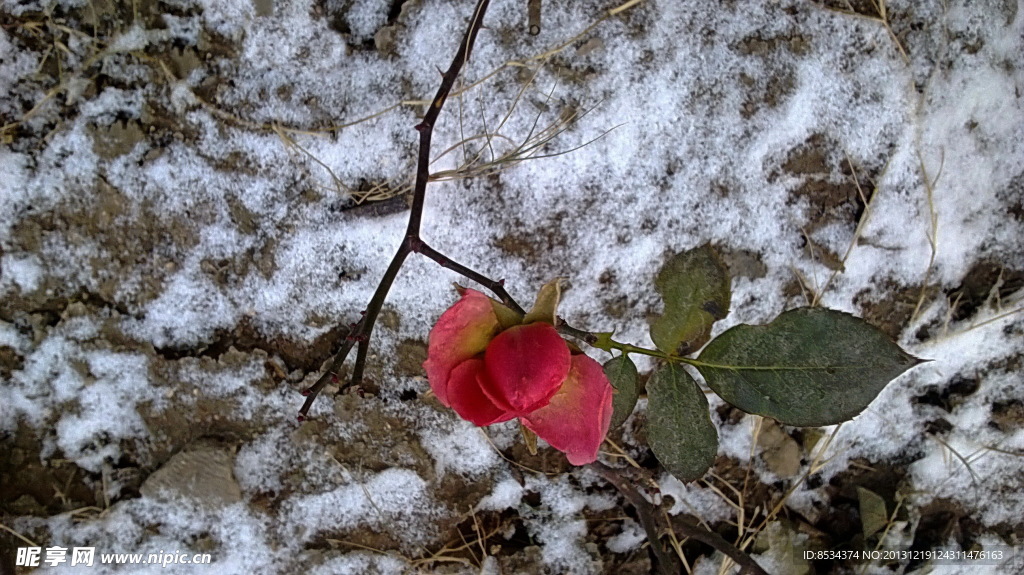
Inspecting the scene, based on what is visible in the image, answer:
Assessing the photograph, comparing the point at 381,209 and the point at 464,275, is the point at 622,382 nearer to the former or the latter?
the point at 464,275

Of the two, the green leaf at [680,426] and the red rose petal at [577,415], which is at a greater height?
the red rose petal at [577,415]

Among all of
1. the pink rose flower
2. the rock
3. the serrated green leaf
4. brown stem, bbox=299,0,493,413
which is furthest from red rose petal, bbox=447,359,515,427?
the serrated green leaf

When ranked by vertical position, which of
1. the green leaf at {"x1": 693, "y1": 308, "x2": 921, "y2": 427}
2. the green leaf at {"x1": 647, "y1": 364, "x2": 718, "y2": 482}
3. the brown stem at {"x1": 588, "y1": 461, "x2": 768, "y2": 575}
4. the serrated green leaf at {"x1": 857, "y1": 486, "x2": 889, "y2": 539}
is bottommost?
the serrated green leaf at {"x1": 857, "y1": 486, "x2": 889, "y2": 539}

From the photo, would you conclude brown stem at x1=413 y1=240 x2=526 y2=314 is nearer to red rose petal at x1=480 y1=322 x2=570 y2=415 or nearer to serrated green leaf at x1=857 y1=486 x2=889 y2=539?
red rose petal at x1=480 y1=322 x2=570 y2=415

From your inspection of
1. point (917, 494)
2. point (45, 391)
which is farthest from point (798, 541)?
point (45, 391)

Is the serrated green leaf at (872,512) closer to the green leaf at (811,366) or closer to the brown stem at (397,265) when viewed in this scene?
the green leaf at (811,366)

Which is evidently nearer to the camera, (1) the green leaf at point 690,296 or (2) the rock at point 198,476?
(1) the green leaf at point 690,296

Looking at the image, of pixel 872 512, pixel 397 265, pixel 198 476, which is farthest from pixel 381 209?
pixel 872 512

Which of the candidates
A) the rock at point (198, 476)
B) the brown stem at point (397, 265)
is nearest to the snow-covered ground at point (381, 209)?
the rock at point (198, 476)
